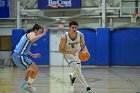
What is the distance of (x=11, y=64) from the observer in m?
24.8

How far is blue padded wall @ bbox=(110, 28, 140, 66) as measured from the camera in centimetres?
2377

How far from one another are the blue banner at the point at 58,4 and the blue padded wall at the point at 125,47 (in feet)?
10.7

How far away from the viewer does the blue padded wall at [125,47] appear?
23766mm

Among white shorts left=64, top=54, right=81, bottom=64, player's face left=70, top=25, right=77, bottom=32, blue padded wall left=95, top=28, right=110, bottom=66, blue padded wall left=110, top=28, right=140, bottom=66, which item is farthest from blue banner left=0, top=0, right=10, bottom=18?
player's face left=70, top=25, right=77, bottom=32

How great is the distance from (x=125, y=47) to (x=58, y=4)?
18.2 feet

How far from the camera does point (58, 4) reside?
24750 millimetres

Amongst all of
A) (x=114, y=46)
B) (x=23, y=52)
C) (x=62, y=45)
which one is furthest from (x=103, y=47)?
(x=23, y=52)

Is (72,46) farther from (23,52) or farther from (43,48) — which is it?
(43,48)

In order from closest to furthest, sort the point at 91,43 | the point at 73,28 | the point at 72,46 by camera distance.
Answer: the point at 73,28 → the point at 72,46 → the point at 91,43

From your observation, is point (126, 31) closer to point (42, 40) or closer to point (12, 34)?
point (42, 40)

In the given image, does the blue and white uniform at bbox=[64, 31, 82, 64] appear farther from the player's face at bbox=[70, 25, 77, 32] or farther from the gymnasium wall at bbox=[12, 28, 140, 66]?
the gymnasium wall at bbox=[12, 28, 140, 66]

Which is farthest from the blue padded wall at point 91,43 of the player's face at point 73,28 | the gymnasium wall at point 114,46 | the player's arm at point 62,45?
the player's face at point 73,28

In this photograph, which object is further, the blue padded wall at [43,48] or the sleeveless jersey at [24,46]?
the blue padded wall at [43,48]

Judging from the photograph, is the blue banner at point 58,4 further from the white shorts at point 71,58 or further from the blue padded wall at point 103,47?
the white shorts at point 71,58
